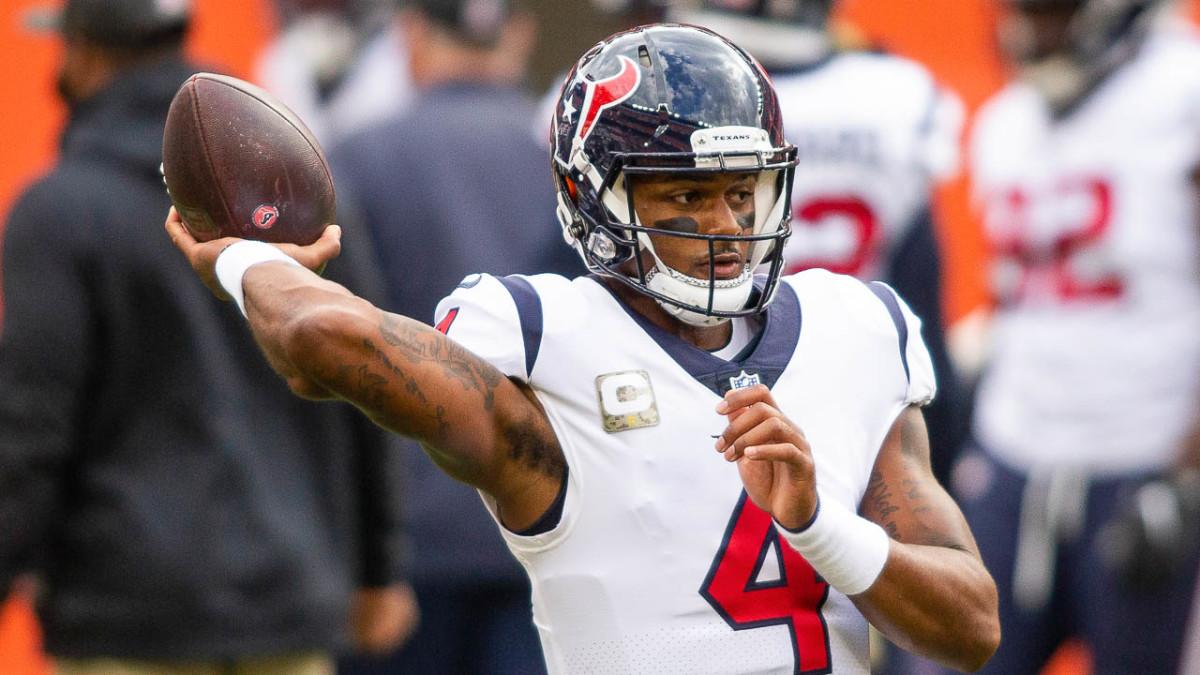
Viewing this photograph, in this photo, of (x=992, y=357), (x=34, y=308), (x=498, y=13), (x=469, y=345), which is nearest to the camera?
(x=469, y=345)

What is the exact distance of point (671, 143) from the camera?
240 centimetres

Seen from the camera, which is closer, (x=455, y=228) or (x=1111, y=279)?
(x=455, y=228)

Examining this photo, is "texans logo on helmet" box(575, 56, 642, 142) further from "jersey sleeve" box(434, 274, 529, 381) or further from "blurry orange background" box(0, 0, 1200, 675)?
"blurry orange background" box(0, 0, 1200, 675)

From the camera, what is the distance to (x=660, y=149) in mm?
2406

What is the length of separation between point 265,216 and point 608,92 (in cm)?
→ 49

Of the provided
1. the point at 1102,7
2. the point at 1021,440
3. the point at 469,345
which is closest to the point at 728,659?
the point at 469,345

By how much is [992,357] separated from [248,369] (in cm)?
242

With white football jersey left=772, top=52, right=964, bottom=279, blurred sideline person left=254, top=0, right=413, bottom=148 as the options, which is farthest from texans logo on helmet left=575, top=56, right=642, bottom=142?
blurred sideline person left=254, top=0, right=413, bottom=148

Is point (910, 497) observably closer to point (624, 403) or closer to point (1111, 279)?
point (624, 403)

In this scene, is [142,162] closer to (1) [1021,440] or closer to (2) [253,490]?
(2) [253,490]

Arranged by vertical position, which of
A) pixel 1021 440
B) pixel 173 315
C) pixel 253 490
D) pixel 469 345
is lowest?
pixel 1021 440

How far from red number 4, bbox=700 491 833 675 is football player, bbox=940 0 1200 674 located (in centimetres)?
240

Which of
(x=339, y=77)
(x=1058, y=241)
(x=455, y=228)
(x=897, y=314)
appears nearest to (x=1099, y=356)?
(x=1058, y=241)

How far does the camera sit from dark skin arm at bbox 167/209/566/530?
2.13 meters
